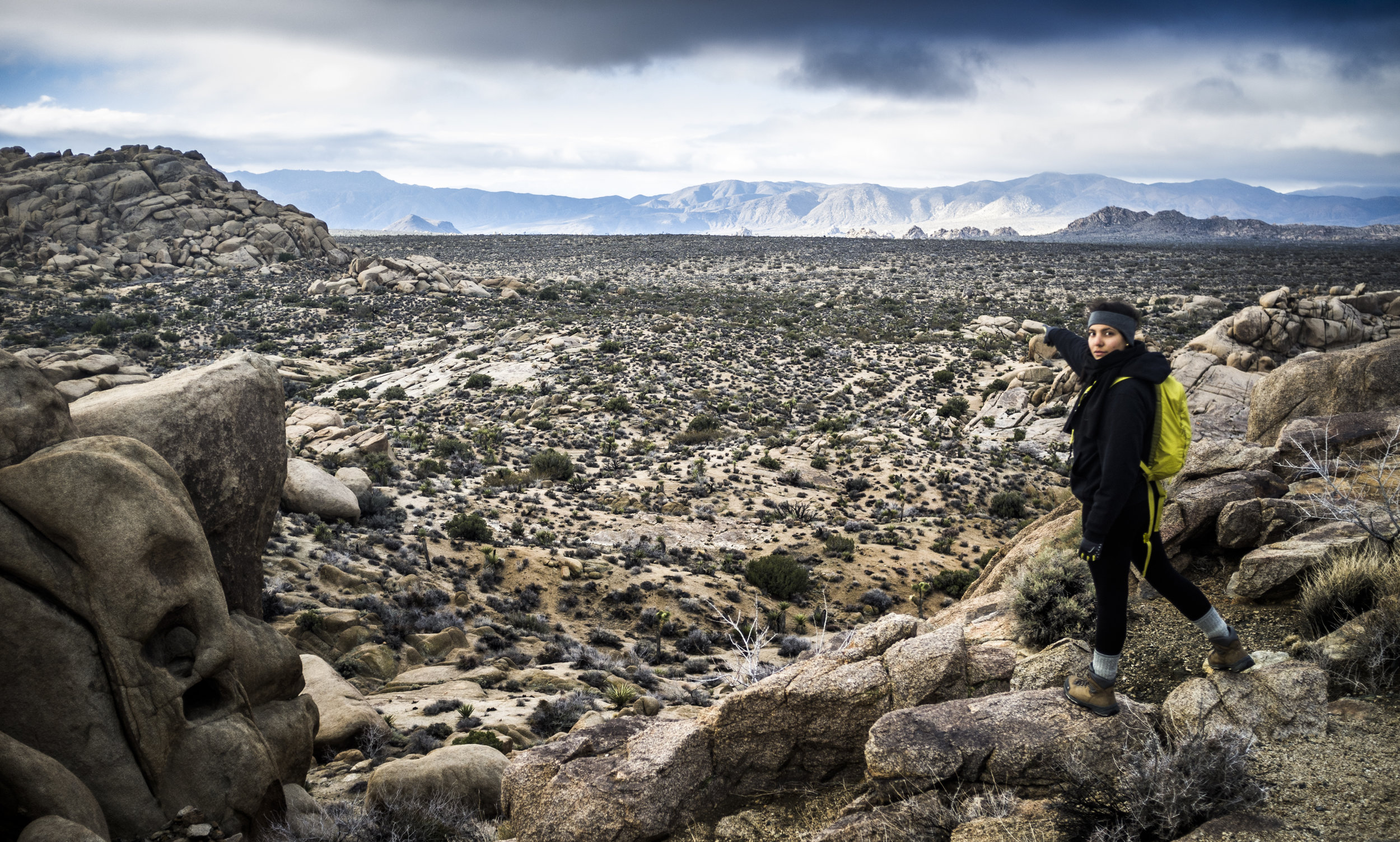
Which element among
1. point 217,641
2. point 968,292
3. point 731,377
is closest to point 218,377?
point 217,641

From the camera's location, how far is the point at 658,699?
384 inches

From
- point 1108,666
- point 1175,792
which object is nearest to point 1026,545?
point 1108,666

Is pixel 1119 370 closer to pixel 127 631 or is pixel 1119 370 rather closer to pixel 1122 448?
pixel 1122 448

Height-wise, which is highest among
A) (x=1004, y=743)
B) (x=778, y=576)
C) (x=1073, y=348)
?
(x=1073, y=348)

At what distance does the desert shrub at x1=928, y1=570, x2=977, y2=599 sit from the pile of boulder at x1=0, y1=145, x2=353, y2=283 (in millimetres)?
58574

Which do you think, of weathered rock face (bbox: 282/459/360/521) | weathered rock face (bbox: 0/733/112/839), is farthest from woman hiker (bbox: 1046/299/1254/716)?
weathered rock face (bbox: 282/459/360/521)

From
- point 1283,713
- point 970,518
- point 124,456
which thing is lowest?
point 970,518

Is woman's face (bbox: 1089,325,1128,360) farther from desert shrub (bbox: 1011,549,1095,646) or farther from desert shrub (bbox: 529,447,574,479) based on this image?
desert shrub (bbox: 529,447,574,479)

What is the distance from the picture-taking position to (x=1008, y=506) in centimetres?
2064

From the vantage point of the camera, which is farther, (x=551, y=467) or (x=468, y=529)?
(x=551, y=467)

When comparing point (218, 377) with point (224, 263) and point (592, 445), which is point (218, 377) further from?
point (224, 263)

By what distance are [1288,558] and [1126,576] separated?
2.68 meters

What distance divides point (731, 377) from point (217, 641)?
28.9 metres

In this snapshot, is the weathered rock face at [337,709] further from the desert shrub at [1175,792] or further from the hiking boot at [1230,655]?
the hiking boot at [1230,655]
